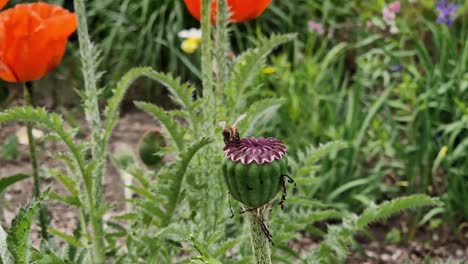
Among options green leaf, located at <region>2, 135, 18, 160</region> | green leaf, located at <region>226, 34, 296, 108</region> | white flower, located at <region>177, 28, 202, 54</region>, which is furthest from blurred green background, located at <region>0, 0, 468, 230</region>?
green leaf, located at <region>226, 34, 296, 108</region>

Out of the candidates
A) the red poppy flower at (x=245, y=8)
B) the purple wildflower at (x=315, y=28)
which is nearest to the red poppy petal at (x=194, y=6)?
the red poppy flower at (x=245, y=8)

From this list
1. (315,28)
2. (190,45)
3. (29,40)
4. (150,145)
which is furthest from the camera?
(315,28)

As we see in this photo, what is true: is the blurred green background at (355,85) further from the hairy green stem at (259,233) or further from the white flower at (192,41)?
the hairy green stem at (259,233)

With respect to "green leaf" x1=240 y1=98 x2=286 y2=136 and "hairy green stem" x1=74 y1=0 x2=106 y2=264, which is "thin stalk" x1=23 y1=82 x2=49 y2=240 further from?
"green leaf" x1=240 y1=98 x2=286 y2=136

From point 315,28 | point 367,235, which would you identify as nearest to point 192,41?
point 315,28

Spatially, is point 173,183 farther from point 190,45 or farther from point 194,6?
point 190,45

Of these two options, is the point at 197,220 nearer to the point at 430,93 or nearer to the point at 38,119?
the point at 38,119
